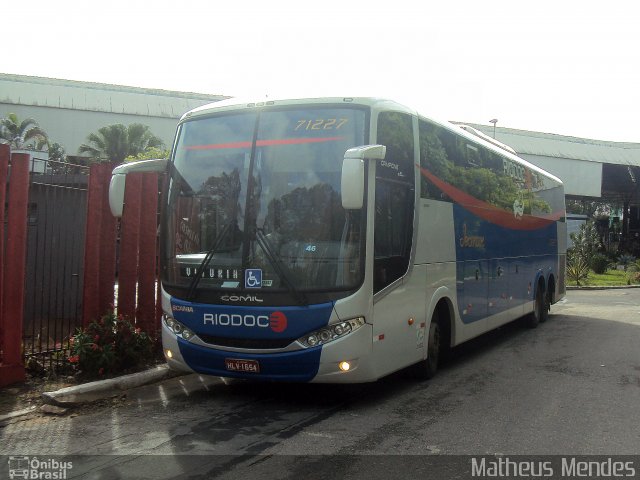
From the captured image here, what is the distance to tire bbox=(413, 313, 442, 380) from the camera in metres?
8.31

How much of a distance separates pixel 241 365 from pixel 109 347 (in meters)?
2.14

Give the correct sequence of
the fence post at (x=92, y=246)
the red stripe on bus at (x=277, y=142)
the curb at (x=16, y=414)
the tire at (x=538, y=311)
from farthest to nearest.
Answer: the tire at (x=538, y=311) < the fence post at (x=92, y=246) < the red stripe on bus at (x=277, y=142) < the curb at (x=16, y=414)

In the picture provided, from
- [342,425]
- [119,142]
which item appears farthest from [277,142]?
[119,142]

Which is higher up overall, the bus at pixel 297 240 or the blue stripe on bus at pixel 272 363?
the bus at pixel 297 240

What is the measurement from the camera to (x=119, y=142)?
3678cm

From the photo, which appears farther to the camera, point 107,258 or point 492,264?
point 492,264

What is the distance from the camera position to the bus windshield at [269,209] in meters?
6.61

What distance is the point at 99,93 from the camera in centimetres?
4238

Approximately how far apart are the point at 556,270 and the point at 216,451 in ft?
40.5

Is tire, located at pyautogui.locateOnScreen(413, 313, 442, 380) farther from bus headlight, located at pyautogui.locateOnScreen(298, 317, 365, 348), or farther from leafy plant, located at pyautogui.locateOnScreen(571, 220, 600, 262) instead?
leafy plant, located at pyautogui.locateOnScreen(571, 220, 600, 262)

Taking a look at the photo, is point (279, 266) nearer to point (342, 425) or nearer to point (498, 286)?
point (342, 425)

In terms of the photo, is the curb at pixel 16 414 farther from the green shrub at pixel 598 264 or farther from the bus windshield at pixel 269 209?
the green shrub at pixel 598 264

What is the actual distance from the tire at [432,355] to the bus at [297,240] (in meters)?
0.08

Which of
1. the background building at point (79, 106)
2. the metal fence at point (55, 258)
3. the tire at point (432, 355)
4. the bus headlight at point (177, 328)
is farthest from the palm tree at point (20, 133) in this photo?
the tire at point (432, 355)
